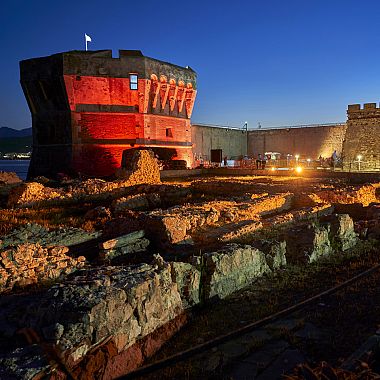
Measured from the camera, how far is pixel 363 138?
27.3m

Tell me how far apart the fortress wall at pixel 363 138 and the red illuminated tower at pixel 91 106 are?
14.3m

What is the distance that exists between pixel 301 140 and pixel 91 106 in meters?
23.1

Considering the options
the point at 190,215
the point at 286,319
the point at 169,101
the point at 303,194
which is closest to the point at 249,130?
the point at 169,101

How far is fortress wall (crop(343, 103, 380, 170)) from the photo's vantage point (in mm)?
26886

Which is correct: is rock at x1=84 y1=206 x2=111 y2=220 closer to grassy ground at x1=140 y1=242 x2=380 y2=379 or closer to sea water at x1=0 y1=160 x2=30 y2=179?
grassy ground at x1=140 y1=242 x2=380 y2=379

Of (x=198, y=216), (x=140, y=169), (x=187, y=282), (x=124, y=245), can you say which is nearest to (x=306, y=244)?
(x=198, y=216)

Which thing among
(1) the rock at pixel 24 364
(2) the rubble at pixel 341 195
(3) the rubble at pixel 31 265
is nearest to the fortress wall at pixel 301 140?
(2) the rubble at pixel 341 195

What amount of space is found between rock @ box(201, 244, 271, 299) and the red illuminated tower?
20.0 m

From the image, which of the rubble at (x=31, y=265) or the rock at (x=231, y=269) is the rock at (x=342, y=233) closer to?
the rock at (x=231, y=269)

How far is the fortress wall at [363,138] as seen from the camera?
26.9 m

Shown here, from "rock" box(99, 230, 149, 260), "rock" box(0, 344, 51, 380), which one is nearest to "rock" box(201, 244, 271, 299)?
"rock" box(99, 230, 149, 260)

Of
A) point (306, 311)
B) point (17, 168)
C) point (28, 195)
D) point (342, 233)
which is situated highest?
point (28, 195)

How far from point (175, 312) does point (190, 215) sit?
360 cm

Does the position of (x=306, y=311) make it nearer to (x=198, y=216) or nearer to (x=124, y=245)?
(x=124, y=245)
